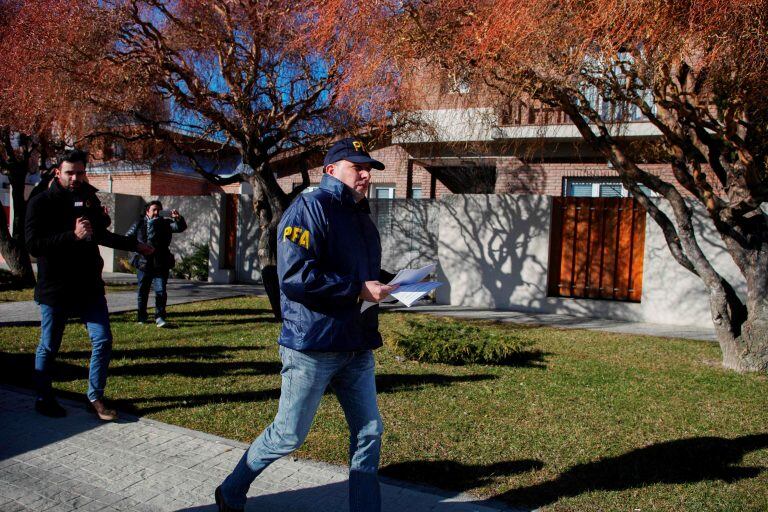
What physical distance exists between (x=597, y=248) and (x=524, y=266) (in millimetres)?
1314

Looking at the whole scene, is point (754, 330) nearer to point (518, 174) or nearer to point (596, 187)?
point (596, 187)

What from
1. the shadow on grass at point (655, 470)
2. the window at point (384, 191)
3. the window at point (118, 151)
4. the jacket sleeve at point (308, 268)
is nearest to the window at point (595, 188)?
the window at point (384, 191)

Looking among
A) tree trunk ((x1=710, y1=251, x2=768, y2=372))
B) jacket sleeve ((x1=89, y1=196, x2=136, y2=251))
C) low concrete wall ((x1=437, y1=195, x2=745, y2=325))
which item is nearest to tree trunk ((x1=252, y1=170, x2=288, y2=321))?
low concrete wall ((x1=437, y1=195, x2=745, y2=325))

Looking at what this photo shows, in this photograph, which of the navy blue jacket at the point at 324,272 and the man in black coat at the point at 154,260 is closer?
the navy blue jacket at the point at 324,272

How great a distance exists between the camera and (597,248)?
37.8ft

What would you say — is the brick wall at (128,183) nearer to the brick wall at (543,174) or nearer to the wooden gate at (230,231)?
the wooden gate at (230,231)

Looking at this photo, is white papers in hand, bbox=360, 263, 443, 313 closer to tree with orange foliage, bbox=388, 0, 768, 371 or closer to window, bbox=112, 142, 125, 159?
tree with orange foliage, bbox=388, 0, 768, 371

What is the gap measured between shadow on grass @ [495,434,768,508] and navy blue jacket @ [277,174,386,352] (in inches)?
61.6

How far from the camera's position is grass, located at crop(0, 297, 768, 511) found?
400 cm

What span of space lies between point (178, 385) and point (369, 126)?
642 cm

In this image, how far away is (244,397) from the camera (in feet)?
18.5

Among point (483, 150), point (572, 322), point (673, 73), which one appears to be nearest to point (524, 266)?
point (572, 322)

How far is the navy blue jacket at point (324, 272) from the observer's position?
9.58 feet

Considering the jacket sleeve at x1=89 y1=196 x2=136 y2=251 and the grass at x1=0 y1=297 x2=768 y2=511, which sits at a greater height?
the jacket sleeve at x1=89 y1=196 x2=136 y2=251
